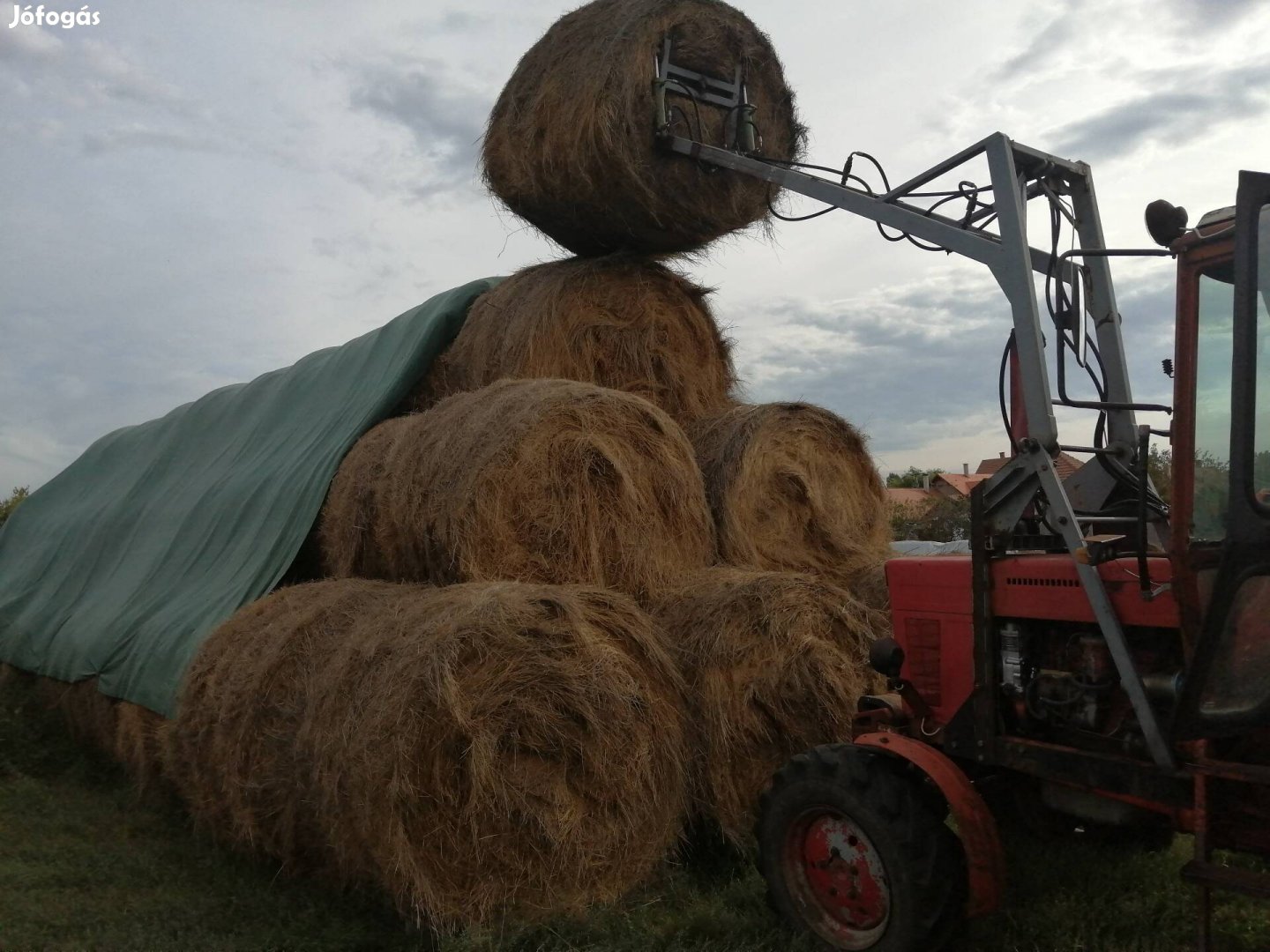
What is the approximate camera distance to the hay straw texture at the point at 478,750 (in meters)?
3.87

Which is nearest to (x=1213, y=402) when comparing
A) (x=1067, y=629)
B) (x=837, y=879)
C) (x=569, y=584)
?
(x=1067, y=629)

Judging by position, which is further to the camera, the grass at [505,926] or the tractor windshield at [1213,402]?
the grass at [505,926]

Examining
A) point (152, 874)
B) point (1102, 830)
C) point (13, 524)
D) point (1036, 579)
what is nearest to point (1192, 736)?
point (1036, 579)

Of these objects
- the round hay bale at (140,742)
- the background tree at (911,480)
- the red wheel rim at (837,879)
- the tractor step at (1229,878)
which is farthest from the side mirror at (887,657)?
the background tree at (911,480)

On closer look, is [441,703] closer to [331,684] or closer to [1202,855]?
[331,684]

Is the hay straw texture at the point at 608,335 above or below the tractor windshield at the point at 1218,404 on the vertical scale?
above

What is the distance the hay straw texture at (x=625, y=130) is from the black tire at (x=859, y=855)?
3487 millimetres

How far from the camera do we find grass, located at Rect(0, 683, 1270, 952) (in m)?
3.78

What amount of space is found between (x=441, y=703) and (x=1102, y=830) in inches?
104

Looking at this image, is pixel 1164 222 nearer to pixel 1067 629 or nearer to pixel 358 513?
pixel 1067 629

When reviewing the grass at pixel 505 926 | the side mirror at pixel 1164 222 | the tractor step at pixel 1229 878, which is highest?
the side mirror at pixel 1164 222

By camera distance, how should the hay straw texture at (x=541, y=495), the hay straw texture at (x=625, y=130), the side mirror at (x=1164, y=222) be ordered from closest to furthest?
1. the side mirror at (x=1164, y=222)
2. the hay straw texture at (x=541, y=495)
3. the hay straw texture at (x=625, y=130)

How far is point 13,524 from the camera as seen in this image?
11.7 m

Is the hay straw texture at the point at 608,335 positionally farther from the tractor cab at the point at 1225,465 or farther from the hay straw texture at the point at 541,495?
the tractor cab at the point at 1225,465
